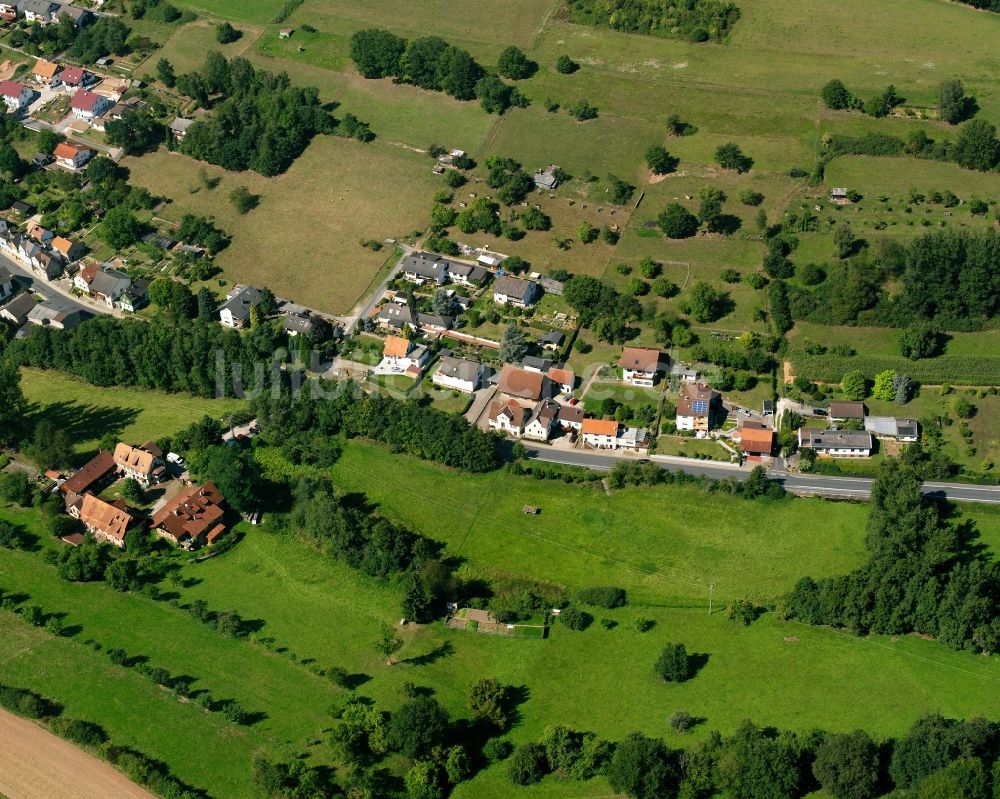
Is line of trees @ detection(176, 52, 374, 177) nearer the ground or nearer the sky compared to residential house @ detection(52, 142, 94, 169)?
nearer the sky

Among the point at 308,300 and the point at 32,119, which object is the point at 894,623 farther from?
the point at 32,119

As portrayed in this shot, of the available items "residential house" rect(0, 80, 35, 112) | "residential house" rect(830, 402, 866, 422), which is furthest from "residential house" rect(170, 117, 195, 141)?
"residential house" rect(830, 402, 866, 422)

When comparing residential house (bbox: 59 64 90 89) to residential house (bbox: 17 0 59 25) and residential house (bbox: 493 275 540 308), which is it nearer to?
residential house (bbox: 17 0 59 25)

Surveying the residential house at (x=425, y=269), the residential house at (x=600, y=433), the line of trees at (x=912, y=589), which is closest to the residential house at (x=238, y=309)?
the residential house at (x=425, y=269)

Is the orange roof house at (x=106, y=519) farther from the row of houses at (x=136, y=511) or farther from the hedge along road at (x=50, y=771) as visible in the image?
the hedge along road at (x=50, y=771)

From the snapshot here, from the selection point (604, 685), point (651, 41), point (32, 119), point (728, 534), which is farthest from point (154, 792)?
point (651, 41)

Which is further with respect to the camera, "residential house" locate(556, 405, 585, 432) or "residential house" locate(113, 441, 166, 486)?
"residential house" locate(556, 405, 585, 432)

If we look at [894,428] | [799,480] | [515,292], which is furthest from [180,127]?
[894,428]
